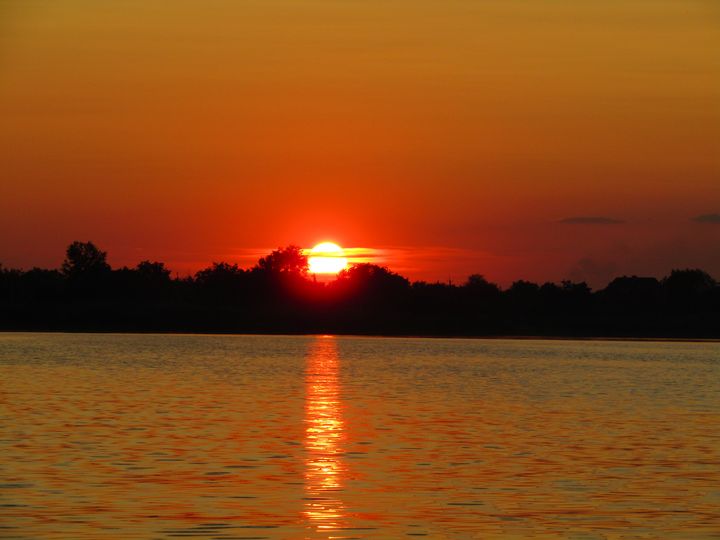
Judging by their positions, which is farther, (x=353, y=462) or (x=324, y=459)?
(x=324, y=459)

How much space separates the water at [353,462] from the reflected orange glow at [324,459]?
0.26ft

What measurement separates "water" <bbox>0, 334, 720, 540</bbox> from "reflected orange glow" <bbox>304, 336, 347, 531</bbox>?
8 cm

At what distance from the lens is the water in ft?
82.2

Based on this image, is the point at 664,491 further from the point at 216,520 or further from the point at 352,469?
the point at 216,520

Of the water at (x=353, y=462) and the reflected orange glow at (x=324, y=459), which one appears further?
the reflected orange glow at (x=324, y=459)

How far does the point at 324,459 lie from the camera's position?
114 ft

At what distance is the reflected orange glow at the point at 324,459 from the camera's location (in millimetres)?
25984

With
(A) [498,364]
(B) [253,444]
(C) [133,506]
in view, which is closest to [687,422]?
(B) [253,444]

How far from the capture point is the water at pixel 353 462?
25.0 metres

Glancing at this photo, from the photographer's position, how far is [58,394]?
5812 cm

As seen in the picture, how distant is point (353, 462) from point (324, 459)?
1038 millimetres

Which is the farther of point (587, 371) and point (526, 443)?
point (587, 371)

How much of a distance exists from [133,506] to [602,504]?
33.3 ft

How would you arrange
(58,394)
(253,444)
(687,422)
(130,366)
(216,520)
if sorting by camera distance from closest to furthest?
(216,520) → (253,444) → (687,422) → (58,394) → (130,366)
